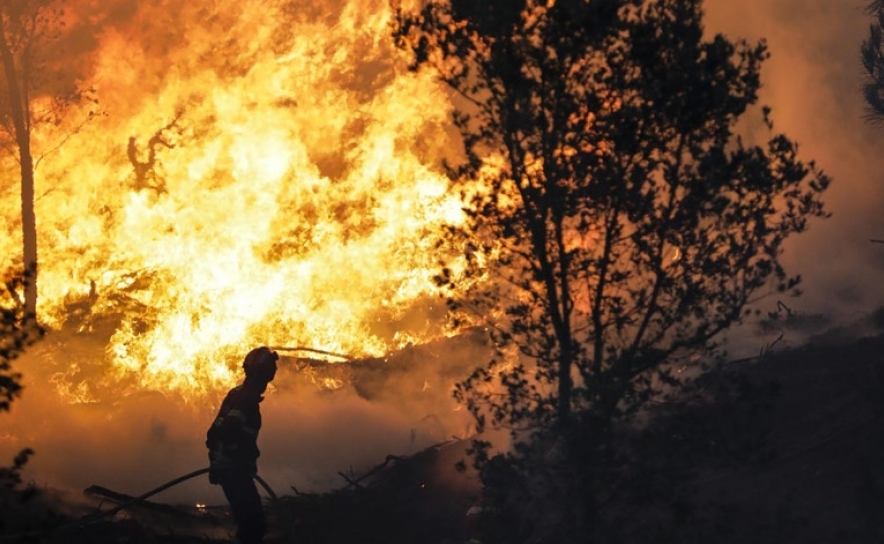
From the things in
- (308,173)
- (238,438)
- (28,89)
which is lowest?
(238,438)

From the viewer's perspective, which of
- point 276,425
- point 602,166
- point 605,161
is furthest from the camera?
point 276,425

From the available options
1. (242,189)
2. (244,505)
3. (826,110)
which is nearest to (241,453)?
(244,505)

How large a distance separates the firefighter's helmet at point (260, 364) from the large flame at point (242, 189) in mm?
8543

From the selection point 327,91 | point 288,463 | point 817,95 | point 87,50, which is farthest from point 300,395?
point 817,95

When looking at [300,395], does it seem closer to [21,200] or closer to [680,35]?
[21,200]

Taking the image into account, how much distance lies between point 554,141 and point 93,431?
13478 mm

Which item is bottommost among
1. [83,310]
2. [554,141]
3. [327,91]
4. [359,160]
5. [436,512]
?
[436,512]

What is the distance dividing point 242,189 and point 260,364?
1029cm

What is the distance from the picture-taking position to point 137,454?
20688mm

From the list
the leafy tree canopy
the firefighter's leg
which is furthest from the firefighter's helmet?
the leafy tree canopy

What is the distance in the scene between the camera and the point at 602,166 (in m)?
12.8

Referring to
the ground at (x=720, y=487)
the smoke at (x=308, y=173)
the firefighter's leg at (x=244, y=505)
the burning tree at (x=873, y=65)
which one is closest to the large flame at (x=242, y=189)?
the smoke at (x=308, y=173)

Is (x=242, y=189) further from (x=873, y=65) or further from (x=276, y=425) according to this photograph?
(x=873, y=65)

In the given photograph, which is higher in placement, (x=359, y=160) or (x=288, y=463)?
(x=359, y=160)
